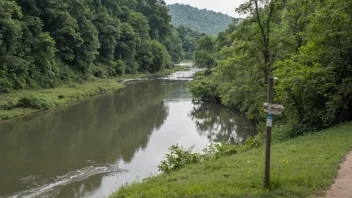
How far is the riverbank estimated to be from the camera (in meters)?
27.5

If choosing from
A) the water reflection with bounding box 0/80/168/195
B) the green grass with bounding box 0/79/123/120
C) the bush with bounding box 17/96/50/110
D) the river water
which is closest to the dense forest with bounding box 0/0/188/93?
the green grass with bounding box 0/79/123/120

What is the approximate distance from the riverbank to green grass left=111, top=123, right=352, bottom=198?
20627 millimetres

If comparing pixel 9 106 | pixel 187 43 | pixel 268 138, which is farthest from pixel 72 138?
pixel 187 43

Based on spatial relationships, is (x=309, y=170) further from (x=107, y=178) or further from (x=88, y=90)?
(x=88, y=90)

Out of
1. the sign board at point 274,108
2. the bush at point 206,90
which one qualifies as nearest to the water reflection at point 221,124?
the bush at point 206,90

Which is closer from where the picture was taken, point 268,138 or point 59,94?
point 268,138

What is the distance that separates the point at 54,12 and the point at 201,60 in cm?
3301

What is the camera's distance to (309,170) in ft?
28.0

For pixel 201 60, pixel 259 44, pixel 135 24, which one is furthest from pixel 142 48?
pixel 259 44

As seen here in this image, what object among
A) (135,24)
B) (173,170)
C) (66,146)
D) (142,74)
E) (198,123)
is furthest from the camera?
(135,24)

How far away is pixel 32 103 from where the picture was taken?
29.6 metres

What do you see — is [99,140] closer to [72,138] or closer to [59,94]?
[72,138]

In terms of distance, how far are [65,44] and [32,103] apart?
18.4 metres

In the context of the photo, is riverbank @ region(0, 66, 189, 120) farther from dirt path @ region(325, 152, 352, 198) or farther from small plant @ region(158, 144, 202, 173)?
dirt path @ region(325, 152, 352, 198)
